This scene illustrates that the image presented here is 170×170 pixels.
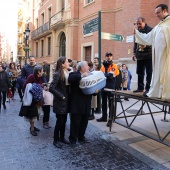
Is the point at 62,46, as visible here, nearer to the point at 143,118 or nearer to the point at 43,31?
the point at 43,31

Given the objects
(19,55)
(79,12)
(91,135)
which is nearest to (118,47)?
(79,12)

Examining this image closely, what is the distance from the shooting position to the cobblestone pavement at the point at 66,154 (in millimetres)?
3459

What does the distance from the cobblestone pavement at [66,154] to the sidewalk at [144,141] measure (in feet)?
0.54

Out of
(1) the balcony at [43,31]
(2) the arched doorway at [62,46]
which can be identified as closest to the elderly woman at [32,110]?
(2) the arched doorway at [62,46]

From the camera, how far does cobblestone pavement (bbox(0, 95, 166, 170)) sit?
136 inches

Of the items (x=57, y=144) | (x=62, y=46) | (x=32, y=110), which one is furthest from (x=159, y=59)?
(x=62, y=46)

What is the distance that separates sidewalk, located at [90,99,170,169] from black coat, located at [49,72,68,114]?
5.03 feet

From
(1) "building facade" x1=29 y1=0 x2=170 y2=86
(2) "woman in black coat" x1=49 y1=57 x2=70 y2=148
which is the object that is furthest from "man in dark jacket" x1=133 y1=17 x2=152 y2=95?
(1) "building facade" x1=29 y1=0 x2=170 y2=86

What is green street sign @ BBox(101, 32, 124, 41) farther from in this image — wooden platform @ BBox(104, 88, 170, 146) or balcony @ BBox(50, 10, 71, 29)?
balcony @ BBox(50, 10, 71, 29)

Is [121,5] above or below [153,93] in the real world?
above

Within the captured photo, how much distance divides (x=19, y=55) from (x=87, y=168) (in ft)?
171

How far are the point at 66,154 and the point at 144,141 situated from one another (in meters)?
1.79

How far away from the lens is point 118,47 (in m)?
13.7

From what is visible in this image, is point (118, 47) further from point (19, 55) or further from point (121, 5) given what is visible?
point (19, 55)
